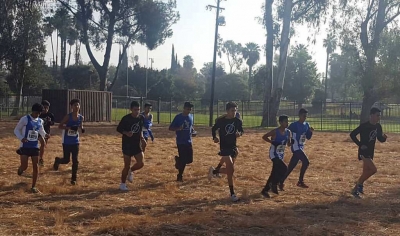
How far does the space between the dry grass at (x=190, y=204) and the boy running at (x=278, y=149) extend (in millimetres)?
339

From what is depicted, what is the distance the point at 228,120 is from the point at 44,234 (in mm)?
3874

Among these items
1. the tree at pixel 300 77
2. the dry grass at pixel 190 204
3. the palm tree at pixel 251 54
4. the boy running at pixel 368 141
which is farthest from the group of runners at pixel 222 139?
the palm tree at pixel 251 54

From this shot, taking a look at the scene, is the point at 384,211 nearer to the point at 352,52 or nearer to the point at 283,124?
the point at 283,124

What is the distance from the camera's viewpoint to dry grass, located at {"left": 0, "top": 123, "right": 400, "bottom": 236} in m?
6.74

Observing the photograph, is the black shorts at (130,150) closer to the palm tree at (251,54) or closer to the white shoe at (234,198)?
the white shoe at (234,198)

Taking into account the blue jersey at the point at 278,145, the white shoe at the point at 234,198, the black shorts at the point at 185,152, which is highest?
the blue jersey at the point at 278,145

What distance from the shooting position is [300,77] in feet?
244

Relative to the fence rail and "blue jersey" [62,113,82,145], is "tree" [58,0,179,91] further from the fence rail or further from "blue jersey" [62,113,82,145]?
"blue jersey" [62,113,82,145]

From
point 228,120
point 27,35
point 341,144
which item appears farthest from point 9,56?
point 228,120

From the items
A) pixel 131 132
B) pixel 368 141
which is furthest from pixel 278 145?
pixel 131 132

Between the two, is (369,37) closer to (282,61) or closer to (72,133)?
(282,61)

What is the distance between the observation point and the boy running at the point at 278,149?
9094mm

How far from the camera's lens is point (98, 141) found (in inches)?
824

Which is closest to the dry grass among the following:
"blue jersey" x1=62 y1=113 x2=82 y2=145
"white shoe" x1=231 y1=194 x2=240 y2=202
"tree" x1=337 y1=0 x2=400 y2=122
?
"white shoe" x1=231 y1=194 x2=240 y2=202
